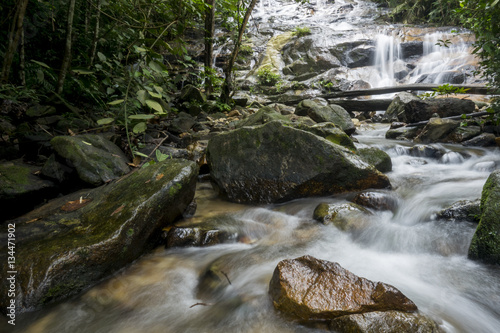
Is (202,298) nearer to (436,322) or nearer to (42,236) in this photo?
(42,236)

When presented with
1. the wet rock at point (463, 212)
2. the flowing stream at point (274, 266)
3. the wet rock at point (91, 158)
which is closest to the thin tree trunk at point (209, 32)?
the wet rock at point (91, 158)

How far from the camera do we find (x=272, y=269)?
8.10 feet

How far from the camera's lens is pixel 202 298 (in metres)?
2.21

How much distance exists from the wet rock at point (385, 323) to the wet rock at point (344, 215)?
4.98ft

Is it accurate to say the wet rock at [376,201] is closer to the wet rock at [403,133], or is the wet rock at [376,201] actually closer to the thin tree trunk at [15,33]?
the wet rock at [403,133]

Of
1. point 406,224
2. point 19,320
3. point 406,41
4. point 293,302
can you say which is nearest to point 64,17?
point 19,320

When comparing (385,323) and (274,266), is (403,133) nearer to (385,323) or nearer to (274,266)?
(274,266)

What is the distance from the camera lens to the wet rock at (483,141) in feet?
18.9

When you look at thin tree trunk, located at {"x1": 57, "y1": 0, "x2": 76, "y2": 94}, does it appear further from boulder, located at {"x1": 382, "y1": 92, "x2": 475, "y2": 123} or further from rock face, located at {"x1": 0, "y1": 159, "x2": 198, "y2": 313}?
boulder, located at {"x1": 382, "y1": 92, "x2": 475, "y2": 123}

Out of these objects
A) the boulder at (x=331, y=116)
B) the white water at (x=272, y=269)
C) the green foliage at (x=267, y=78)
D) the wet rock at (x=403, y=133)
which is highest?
the green foliage at (x=267, y=78)

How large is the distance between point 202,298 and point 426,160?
18.2 ft

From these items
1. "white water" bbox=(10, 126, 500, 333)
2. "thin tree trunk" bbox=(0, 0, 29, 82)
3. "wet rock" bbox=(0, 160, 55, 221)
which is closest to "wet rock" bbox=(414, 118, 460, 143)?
"white water" bbox=(10, 126, 500, 333)

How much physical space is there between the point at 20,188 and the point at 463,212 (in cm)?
491

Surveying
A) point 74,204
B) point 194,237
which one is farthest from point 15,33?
point 194,237
